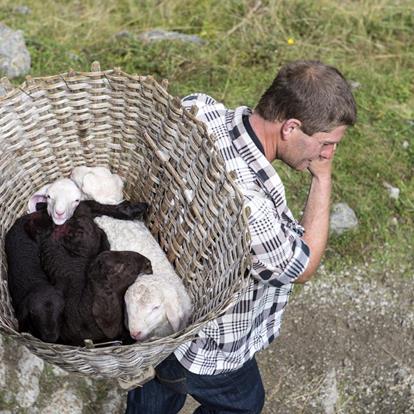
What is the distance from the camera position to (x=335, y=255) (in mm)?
3930

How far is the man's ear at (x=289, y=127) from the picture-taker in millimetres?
2389

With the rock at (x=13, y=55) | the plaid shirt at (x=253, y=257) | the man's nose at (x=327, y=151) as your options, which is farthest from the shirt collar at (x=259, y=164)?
the rock at (x=13, y=55)

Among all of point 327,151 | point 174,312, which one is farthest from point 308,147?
point 174,312

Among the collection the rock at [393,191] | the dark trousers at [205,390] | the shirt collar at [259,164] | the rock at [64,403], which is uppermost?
the shirt collar at [259,164]

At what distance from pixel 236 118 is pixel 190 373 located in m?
0.93

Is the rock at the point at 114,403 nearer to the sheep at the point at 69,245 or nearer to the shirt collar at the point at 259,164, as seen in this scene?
the sheep at the point at 69,245

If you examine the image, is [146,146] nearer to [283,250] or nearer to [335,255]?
[283,250]

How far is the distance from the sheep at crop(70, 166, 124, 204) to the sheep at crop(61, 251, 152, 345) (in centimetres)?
43

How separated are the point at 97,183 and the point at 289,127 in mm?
737

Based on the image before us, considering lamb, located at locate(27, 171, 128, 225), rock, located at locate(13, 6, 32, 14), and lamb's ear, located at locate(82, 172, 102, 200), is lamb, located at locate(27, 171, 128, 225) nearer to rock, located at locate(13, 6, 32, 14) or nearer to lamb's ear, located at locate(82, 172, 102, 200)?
lamb's ear, located at locate(82, 172, 102, 200)

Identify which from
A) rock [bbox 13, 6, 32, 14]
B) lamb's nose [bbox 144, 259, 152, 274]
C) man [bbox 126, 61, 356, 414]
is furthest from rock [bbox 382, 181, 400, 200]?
rock [bbox 13, 6, 32, 14]

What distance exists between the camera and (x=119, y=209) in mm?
2564

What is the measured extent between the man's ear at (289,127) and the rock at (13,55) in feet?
9.12

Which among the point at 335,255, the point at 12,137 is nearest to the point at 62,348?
the point at 12,137
